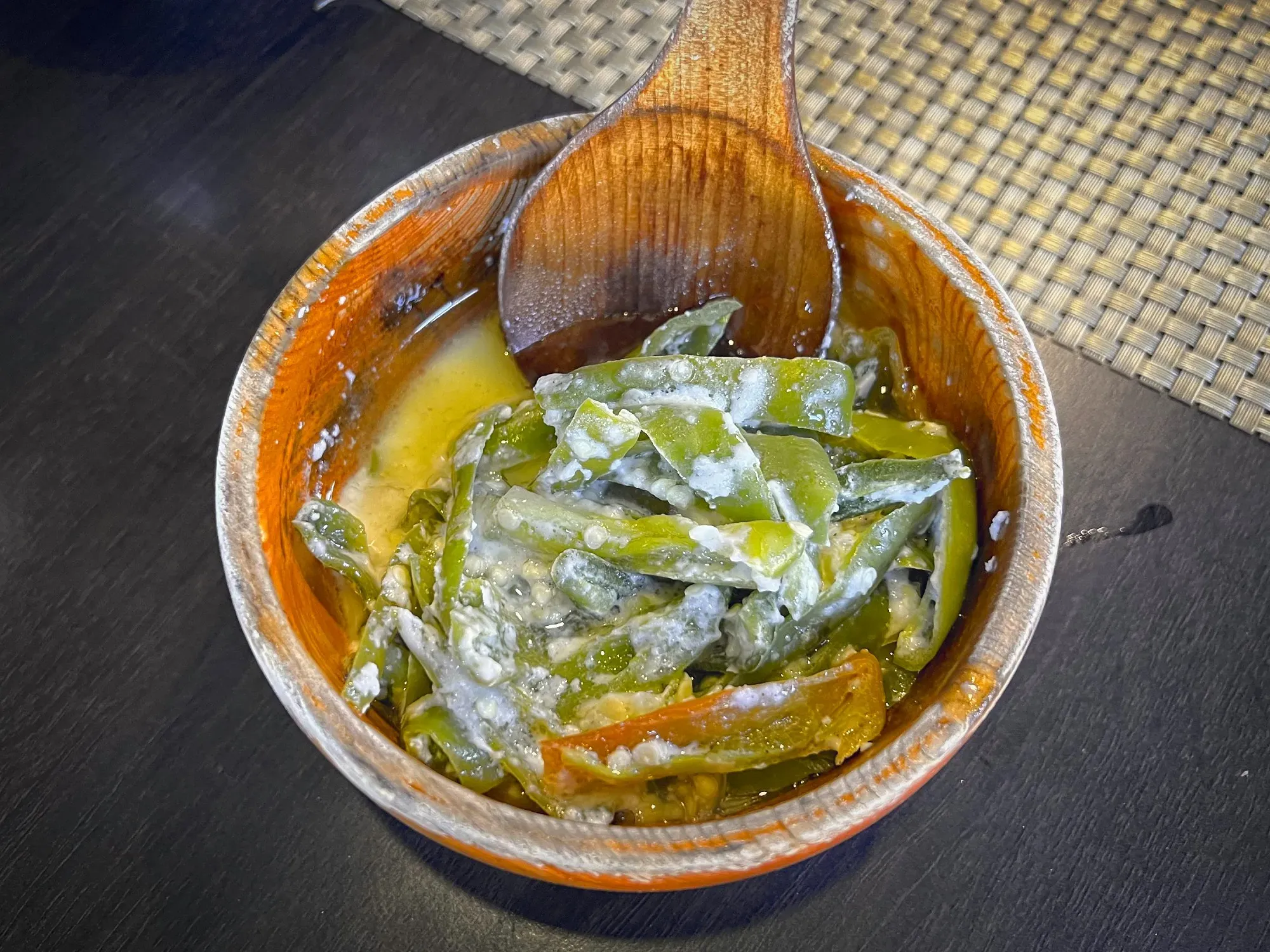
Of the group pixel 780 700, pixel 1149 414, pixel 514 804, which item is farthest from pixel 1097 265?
pixel 514 804

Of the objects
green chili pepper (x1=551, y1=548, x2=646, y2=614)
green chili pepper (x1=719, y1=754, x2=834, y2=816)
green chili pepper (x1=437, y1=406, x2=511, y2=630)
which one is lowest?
green chili pepper (x1=719, y1=754, x2=834, y2=816)

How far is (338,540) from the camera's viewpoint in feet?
2.60

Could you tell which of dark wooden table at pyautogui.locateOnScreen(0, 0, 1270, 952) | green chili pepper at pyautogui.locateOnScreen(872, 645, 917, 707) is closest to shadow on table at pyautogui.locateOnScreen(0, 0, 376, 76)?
dark wooden table at pyautogui.locateOnScreen(0, 0, 1270, 952)

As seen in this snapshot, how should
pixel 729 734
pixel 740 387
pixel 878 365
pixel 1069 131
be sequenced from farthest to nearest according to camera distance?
pixel 1069 131
pixel 878 365
pixel 740 387
pixel 729 734

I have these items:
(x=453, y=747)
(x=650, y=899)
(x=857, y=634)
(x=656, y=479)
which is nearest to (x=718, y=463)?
(x=656, y=479)

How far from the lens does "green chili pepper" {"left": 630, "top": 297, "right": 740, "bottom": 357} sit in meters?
0.87

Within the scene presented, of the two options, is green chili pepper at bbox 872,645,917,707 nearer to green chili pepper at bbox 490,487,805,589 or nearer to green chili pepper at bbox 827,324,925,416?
green chili pepper at bbox 490,487,805,589

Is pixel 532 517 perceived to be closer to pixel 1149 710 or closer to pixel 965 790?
pixel 965 790

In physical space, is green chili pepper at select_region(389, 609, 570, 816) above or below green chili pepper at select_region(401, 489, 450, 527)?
below

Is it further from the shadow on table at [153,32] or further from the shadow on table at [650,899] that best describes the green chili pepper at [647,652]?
the shadow on table at [153,32]

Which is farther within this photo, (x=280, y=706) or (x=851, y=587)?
(x=280, y=706)

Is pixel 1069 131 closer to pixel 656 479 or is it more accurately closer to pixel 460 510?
pixel 656 479

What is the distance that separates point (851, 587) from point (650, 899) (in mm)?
333

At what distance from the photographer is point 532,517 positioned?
0.74 m
